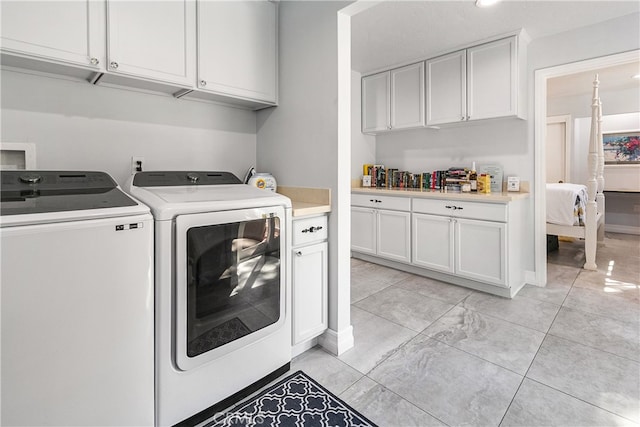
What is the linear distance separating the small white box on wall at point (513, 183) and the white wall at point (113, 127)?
2631 millimetres

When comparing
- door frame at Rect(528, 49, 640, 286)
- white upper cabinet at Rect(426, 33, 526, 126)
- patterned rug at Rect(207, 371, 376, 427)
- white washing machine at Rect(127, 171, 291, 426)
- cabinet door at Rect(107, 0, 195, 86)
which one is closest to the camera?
white washing machine at Rect(127, 171, 291, 426)

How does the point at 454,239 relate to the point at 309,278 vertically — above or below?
above

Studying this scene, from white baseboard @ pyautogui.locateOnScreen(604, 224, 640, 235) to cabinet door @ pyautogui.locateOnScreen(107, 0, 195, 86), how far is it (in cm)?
744

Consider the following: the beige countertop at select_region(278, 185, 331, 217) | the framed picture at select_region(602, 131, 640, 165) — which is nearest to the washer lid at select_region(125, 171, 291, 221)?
the beige countertop at select_region(278, 185, 331, 217)

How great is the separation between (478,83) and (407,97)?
804 mm

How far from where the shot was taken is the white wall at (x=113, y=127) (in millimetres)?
1567

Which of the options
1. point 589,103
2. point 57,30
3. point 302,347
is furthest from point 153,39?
point 589,103

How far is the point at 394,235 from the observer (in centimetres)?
360

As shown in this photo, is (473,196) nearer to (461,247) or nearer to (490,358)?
(461,247)

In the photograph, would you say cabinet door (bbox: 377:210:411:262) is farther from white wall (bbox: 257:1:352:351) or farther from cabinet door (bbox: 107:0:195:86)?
cabinet door (bbox: 107:0:195:86)

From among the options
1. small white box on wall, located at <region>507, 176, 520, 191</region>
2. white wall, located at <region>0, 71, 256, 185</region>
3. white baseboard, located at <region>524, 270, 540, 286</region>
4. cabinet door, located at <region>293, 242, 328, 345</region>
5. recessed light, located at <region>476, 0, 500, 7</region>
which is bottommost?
white baseboard, located at <region>524, 270, 540, 286</region>

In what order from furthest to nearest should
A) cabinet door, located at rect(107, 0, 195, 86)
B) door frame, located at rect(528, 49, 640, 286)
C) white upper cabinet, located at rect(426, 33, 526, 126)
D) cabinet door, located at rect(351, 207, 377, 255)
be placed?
cabinet door, located at rect(351, 207, 377, 255)
white upper cabinet, located at rect(426, 33, 526, 126)
door frame, located at rect(528, 49, 640, 286)
cabinet door, located at rect(107, 0, 195, 86)

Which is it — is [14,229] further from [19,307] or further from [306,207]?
[306,207]

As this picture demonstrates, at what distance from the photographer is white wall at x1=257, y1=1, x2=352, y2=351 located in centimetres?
197
